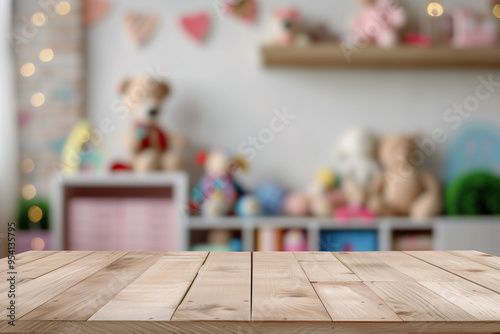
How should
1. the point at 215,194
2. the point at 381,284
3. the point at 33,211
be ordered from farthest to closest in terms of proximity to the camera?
the point at 33,211 < the point at 215,194 < the point at 381,284

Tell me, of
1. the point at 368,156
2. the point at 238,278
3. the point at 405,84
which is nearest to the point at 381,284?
the point at 238,278

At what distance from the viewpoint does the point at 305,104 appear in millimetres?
2869

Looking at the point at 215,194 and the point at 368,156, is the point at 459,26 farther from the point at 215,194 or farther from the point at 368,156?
the point at 215,194

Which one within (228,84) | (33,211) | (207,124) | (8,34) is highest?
(8,34)

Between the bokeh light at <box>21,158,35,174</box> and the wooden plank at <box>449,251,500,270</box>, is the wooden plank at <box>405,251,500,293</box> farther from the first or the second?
the bokeh light at <box>21,158,35,174</box>

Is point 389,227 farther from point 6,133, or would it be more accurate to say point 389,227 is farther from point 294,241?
point 6,133

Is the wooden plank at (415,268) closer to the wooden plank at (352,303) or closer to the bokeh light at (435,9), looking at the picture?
the wooden plank at (352,303)

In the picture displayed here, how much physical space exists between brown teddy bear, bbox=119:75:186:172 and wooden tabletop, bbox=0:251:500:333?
65.4 inches

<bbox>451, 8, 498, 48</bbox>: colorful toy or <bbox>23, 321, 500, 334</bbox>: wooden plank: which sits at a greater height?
<bbox>451, 8, 498, 48</bbox>: colorful toy

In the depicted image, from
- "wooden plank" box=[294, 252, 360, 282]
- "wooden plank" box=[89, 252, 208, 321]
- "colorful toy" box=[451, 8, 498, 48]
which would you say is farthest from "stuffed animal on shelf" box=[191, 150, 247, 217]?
"wooden plank" box=[89, 252, 208, 321]

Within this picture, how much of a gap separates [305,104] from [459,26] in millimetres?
888

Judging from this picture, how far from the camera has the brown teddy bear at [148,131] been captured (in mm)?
2631

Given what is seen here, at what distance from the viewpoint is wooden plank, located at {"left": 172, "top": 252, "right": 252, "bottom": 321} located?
558mm

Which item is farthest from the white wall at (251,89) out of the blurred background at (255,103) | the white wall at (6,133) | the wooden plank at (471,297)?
the wooden plank at (471,297)
